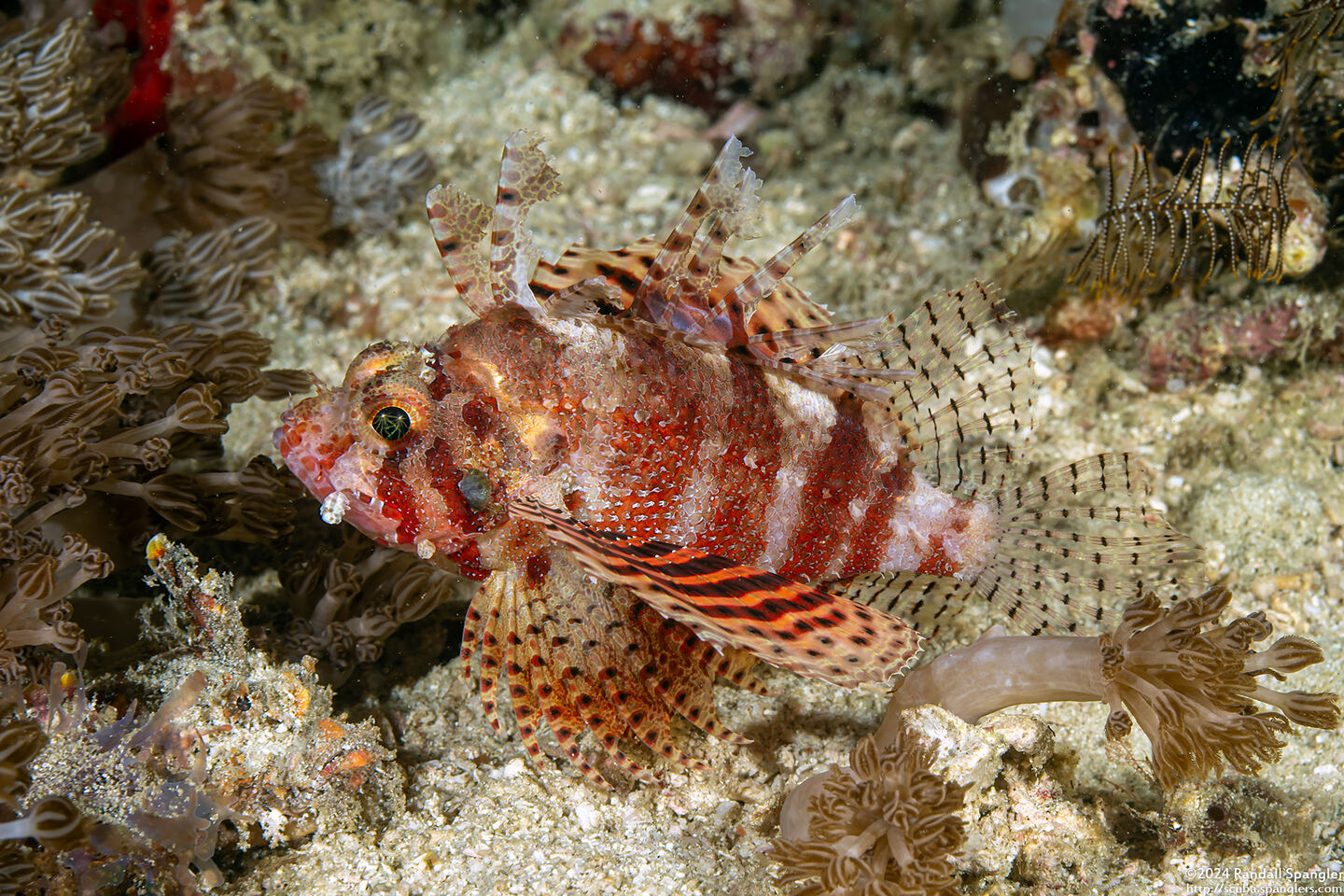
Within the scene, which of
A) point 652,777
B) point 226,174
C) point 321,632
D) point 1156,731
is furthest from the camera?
point 226,174

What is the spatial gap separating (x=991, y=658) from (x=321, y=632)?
3.00m

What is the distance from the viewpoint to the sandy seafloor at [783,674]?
11.1 ft

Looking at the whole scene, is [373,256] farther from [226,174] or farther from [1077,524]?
[1077,524]

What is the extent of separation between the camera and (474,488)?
11.5 ft

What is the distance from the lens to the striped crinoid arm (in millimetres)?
3600

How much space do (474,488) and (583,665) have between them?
913 mm

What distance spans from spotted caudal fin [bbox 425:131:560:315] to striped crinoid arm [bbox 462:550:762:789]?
116 centimetres

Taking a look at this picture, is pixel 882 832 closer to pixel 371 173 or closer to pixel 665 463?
pixel 665 463

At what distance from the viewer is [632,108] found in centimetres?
751

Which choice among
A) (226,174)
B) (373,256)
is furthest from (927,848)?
(226,174)

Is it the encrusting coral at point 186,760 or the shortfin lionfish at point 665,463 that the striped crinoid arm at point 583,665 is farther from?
the encrusting coral at point 186,760

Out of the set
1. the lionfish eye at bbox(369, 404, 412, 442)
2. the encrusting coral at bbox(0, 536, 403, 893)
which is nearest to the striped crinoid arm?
the encrusting coral at bbox(0, 536, 403, 893)

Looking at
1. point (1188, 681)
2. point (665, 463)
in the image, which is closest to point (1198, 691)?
point (1188, 681)

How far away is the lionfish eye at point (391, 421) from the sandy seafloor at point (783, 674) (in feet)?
4.83
